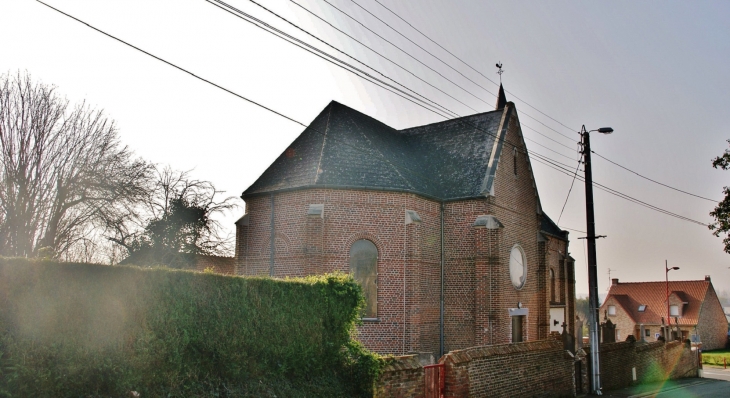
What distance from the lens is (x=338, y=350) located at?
11367 mm

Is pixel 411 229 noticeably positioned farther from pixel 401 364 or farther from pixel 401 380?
pixel 401 380

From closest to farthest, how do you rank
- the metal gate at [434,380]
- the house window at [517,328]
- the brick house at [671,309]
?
the metal gate at [434,380] → the house window at [517,328] → the brick house at [671,309]

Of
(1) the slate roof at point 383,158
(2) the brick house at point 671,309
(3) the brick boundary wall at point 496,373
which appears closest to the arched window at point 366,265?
(1) the slate roof at point 383,158

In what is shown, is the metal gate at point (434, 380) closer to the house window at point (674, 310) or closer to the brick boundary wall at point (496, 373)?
the brick boundary wall at point (496, 373)

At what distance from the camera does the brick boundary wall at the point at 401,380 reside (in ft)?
36.3

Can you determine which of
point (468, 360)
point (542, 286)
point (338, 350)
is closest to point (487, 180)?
point (542, 286)

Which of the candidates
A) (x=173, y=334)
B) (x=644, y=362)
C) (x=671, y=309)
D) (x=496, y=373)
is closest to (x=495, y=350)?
(x=496, y=373)

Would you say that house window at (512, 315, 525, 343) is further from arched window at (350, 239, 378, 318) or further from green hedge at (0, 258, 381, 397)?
green hedge at (0, 258, 381, 397)

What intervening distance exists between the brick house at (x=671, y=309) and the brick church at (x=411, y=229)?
1789 inches

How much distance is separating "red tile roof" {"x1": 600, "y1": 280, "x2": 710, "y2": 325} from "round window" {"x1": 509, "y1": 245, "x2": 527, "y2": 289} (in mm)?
45983

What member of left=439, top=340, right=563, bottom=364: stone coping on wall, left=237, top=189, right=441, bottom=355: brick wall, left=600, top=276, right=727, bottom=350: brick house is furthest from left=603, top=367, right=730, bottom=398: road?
left=600, top=276, right=727, bottom=350: brick house

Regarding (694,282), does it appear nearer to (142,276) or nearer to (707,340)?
(707,340)

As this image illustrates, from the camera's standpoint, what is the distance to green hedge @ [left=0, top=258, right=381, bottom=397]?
7.22 m

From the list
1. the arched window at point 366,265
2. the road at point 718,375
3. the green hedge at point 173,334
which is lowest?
the road at point 718,375
